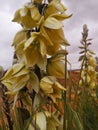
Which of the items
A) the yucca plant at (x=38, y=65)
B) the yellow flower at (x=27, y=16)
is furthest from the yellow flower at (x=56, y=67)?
the yellow flower at (x=27, y=16)

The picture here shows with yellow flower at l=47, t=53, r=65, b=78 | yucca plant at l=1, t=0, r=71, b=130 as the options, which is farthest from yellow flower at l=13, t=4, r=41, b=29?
yellow flower at l=47, t=53, r=65, b=78

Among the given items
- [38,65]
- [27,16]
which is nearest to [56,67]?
[38,65]

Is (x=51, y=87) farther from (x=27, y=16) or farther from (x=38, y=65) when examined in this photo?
(x=27, y=16)

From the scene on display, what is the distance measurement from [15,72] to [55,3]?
0.22 meters

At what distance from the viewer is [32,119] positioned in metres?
0.82

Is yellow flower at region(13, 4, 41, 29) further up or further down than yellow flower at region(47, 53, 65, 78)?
further up

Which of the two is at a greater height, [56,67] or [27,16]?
[27,16]

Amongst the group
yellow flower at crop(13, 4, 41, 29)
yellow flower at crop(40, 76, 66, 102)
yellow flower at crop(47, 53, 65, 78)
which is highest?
→ yellow flower at crop(13, 4, 41, 29)

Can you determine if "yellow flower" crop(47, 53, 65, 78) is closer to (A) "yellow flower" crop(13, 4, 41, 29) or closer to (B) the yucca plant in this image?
(B) the yucca plant

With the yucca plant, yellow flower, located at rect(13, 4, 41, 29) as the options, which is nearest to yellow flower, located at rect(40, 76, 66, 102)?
the yucca plant

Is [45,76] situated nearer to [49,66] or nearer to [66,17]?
[49,66]

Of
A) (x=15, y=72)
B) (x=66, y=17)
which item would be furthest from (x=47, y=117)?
(x=66, y=17)

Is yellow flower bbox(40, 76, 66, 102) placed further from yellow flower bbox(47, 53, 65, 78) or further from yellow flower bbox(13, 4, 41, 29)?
yellow flower bbox(13, 4, 41, 29)

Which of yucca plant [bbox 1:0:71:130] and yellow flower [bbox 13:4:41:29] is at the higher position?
yellow flower [bbox 13:4:41:29]
